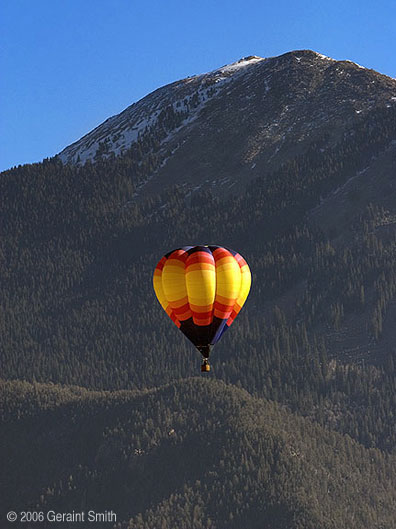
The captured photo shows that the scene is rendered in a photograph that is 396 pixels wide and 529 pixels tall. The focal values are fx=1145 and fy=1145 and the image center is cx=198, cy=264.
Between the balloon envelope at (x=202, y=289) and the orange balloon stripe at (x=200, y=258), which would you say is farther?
the orange balloon stripe at (x=200, y=258)

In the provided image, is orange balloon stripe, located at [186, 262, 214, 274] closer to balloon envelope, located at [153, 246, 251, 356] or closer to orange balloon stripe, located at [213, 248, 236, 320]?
balloon envelope, located at [153, 246, 251, 356]

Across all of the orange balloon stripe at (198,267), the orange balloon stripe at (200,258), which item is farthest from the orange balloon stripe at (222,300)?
the orange balloon stripe at (198,267)

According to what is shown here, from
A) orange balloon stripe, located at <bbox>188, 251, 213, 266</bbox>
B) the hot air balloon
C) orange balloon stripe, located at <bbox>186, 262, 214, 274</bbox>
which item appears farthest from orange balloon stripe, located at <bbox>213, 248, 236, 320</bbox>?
orange balloon stripe, located at <bbox>186, 262, 214, 274</bbox>

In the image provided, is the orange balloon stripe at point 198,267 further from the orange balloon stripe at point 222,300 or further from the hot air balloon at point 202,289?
the orange balloon stripe at point 222,300

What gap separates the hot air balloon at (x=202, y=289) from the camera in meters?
147

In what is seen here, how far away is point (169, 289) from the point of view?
151000mm

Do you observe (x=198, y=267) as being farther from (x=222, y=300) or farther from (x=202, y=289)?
(x=222, y=300)

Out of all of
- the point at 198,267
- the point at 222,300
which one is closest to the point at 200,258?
the point at 198,267

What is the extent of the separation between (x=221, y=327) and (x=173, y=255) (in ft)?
39.3

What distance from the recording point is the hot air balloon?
146875 mm

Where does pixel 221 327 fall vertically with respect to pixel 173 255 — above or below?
below

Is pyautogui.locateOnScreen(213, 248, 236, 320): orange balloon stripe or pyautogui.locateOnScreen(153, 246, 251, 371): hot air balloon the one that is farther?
pyautogui.locateOnScreen(213, 248, 236, 320): orange balloon stripe

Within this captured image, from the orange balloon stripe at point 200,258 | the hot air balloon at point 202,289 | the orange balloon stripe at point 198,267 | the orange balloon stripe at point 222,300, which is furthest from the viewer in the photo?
the orange balloon stripe at point 222,300

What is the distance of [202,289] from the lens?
147375mm
